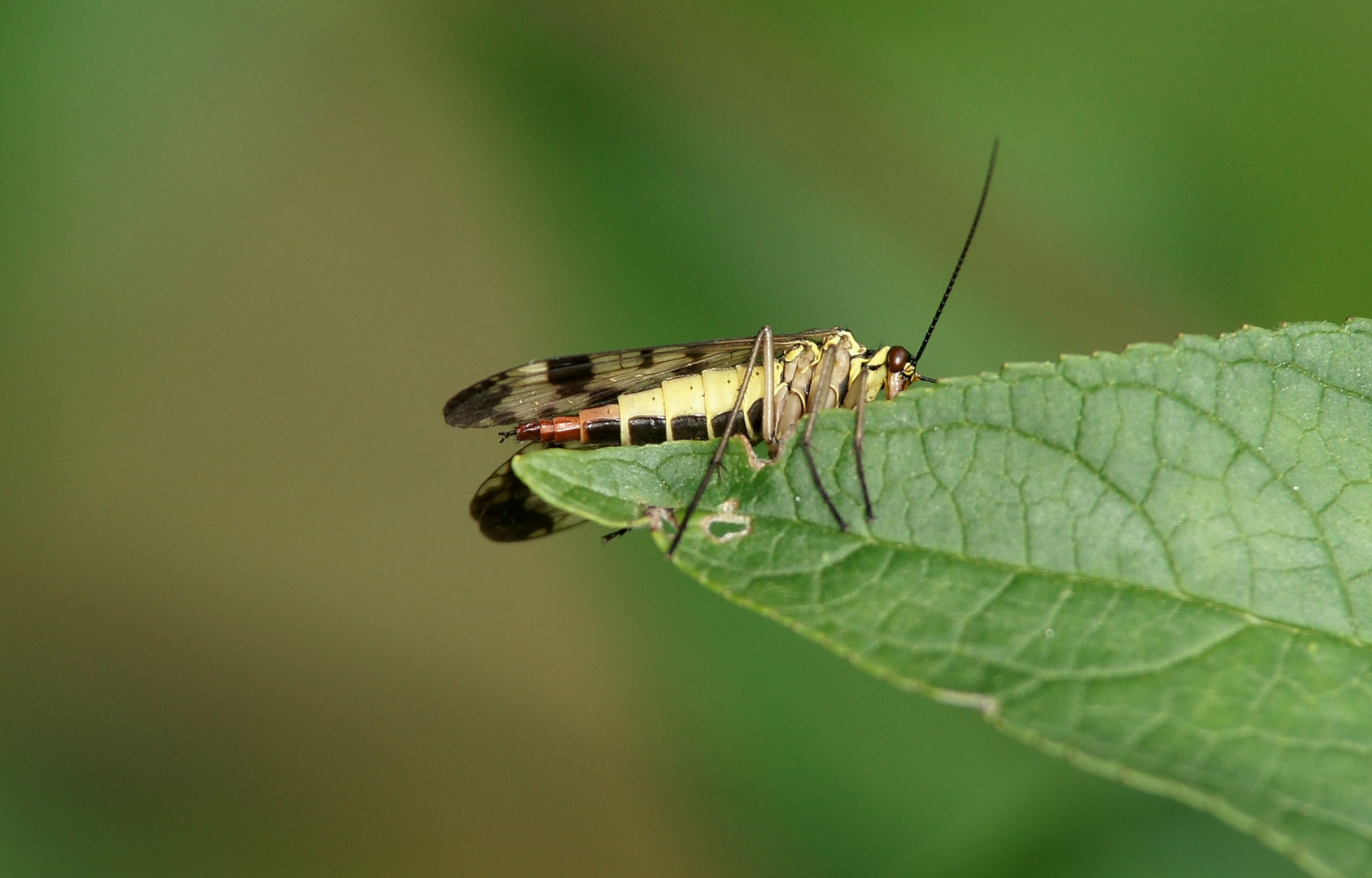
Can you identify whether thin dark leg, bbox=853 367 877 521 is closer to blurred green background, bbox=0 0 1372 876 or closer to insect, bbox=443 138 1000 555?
insect, bbox=443 138 1000 555

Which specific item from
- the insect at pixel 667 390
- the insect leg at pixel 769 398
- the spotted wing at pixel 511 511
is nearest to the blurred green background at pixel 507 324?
the spotted wing at pixel 511 511

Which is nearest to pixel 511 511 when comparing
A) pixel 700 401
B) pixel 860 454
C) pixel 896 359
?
pixel 700 401

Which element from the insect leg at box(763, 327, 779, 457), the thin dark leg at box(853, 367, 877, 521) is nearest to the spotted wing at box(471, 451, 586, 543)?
the insect leg at box(763, 327, 779, 457)

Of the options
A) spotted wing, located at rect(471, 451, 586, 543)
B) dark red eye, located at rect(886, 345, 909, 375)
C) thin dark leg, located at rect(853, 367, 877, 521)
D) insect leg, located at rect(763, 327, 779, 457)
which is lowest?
spotted wing, located at rect(471, 451, 586, 543)

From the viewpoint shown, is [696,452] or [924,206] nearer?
[696,452]

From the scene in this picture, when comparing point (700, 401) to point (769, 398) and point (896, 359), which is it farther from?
point (896, 359)

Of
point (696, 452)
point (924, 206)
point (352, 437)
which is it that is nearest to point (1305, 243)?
point (924, 206)

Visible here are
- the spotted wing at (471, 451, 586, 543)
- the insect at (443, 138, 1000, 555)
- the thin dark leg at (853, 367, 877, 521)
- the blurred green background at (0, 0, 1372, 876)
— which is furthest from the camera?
the blurred green background at (0, 0, 1372, 876)

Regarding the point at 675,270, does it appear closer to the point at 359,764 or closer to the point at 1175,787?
the point at 359,764
